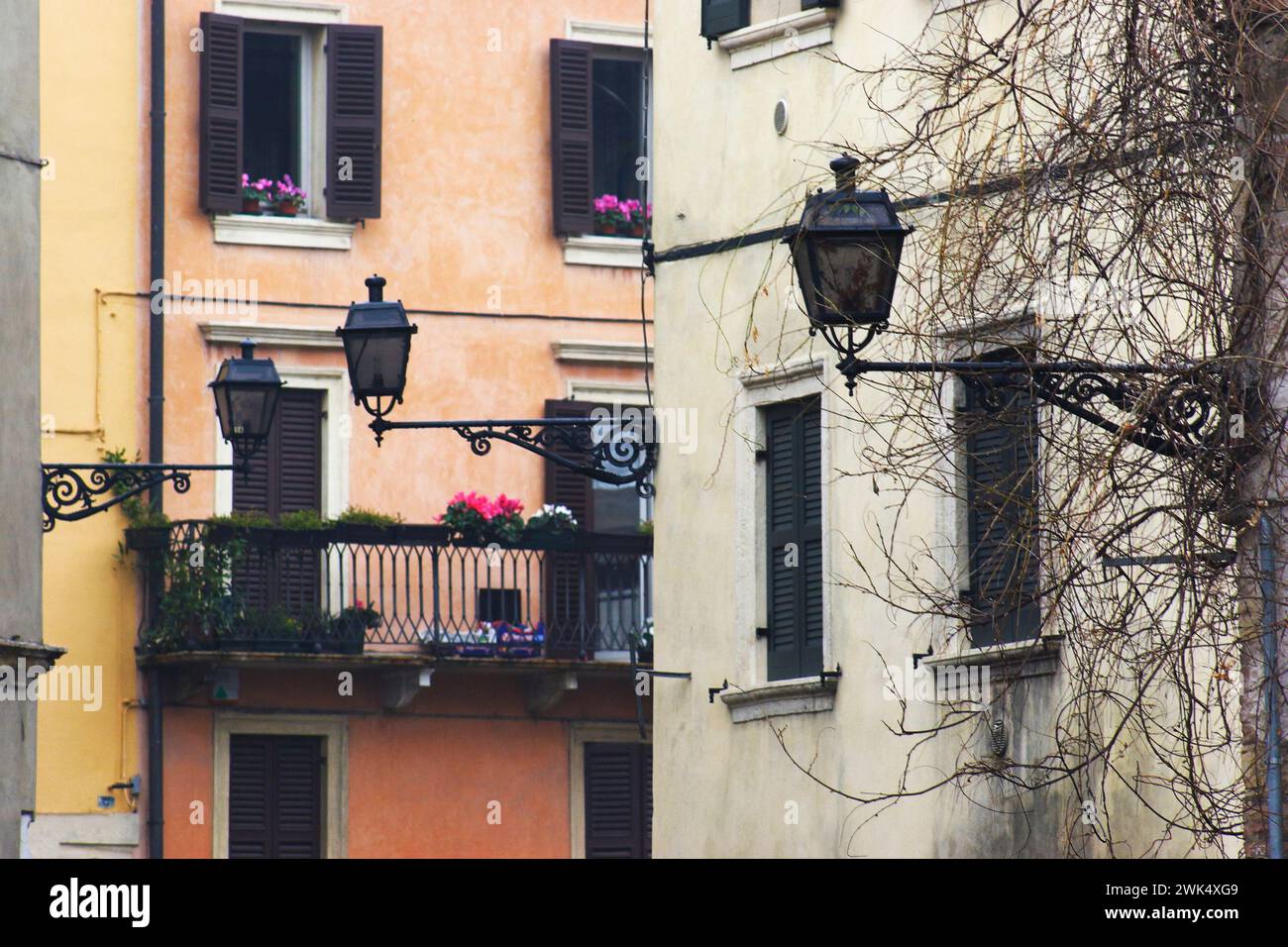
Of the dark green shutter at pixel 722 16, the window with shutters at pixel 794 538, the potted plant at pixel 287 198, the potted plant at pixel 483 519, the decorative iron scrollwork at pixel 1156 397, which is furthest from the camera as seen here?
the potted plant at pixel 287 198

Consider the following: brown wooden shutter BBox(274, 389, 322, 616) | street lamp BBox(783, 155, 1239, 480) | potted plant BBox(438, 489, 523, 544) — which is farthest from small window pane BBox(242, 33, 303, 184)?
street lamp BBox(783, 155, 1239, 480)

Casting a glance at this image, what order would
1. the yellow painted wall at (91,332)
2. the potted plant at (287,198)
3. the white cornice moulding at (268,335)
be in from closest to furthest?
the yellow painted wall at (91,332), the white cornice moulding at (268,335), the potted plant at (287,198)

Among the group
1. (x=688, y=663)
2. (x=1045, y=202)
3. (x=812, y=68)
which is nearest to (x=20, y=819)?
(x=688, y=663)

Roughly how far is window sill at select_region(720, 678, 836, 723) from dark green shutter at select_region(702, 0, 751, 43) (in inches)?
149

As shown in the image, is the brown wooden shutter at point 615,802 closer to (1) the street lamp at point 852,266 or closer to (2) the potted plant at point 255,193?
(2) the potted plant at point 255,193

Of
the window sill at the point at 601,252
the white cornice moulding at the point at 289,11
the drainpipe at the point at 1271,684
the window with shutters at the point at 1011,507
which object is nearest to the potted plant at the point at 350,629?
the window sill at the point at 601,252

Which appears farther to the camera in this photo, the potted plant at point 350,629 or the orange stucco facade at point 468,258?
the orange stucco facade at point 468,258

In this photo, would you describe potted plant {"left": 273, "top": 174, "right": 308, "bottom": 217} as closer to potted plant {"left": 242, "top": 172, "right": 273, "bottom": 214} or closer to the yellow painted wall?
potted plant {"left": 242, "top": 172, "right": 273, "bottom": 214}

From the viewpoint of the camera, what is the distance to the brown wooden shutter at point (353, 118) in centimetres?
2606

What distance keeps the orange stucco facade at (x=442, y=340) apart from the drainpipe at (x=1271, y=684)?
50.8ft

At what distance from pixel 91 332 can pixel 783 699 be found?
9886 mm

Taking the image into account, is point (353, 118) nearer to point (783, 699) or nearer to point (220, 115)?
point (220, 115)
